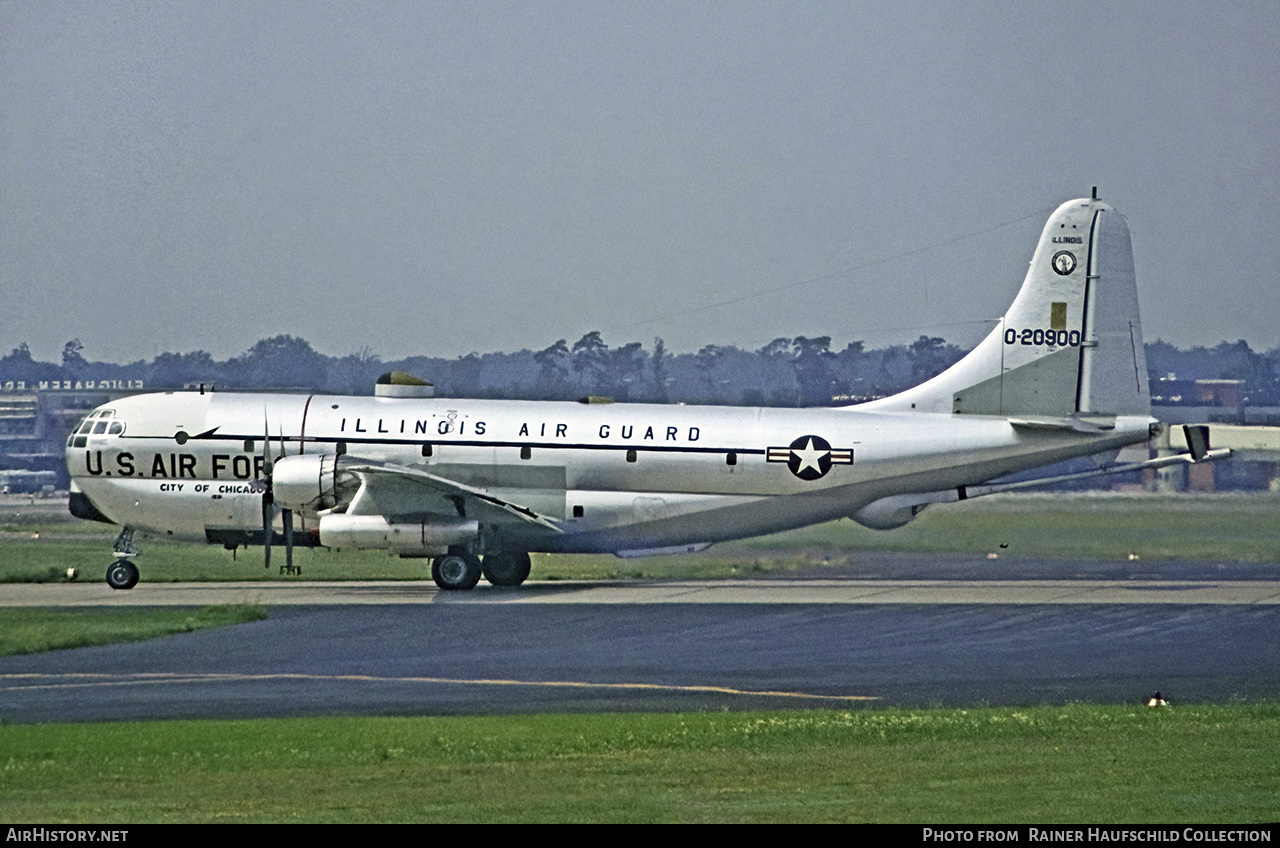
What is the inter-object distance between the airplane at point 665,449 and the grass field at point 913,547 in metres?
3.31

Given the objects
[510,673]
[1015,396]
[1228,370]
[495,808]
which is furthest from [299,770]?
[1228,370]

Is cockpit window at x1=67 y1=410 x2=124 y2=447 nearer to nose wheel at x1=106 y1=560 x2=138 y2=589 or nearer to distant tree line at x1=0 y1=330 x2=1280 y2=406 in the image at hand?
nose wheel at x1=106 y1=560 x2=138 y2=589

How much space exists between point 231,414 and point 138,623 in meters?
9.11

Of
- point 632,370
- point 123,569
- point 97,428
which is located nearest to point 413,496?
point 123,569

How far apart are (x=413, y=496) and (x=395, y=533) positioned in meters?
0.95

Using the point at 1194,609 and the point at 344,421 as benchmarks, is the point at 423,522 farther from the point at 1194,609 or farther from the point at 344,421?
the point at 1194,609

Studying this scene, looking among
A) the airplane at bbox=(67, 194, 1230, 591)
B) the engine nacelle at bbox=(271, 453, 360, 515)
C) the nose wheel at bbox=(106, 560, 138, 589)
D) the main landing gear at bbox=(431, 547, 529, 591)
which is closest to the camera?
the engine nacelle at bbox=(271, 453, 360, 515)

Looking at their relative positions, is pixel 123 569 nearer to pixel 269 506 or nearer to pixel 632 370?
pixel 269 506

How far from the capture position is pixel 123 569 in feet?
122

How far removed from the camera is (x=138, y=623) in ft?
99.3

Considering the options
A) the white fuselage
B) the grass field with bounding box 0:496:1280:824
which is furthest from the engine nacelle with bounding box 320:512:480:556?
the grass field with bounding box 0:496:1280:824

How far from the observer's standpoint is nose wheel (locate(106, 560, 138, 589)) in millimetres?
37031

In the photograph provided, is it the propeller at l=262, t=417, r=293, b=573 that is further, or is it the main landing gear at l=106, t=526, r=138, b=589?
the main landing gear at l=106, t=526, r=138, b=589

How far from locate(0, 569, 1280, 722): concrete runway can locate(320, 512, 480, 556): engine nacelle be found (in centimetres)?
121
